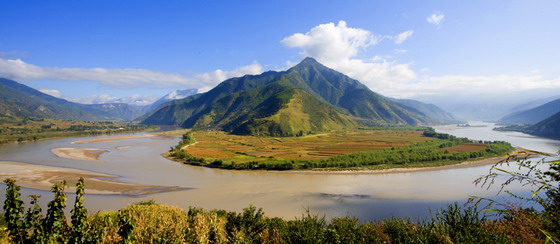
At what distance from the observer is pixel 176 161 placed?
92.3 meters

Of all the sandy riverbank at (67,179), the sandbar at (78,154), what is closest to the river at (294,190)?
the sandy riverbank at (67,179)

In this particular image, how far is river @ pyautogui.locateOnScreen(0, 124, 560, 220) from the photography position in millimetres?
47594

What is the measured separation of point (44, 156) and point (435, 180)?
125075mm

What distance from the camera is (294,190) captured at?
58.7m

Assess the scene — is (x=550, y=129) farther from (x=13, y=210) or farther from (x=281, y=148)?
(x=13, y=210)

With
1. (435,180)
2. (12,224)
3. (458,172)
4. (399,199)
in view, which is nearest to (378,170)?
(435,180)

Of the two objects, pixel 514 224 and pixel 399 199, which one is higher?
pixel 514 224

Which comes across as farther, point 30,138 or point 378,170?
point 30,138

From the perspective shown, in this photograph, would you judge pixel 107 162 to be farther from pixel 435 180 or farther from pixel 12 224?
pixel 435 180

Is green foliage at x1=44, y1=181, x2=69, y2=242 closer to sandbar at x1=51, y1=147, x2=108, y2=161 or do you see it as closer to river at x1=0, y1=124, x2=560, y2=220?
river at x1=0, y1=124, x2=560, y2=220

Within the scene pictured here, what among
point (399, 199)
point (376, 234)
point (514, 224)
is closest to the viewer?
point (514, 224)

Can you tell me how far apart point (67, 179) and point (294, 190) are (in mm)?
52894

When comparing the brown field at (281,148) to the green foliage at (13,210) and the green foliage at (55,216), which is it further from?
the green foliage at (13,210)

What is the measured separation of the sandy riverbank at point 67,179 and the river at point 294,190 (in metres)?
3.04
